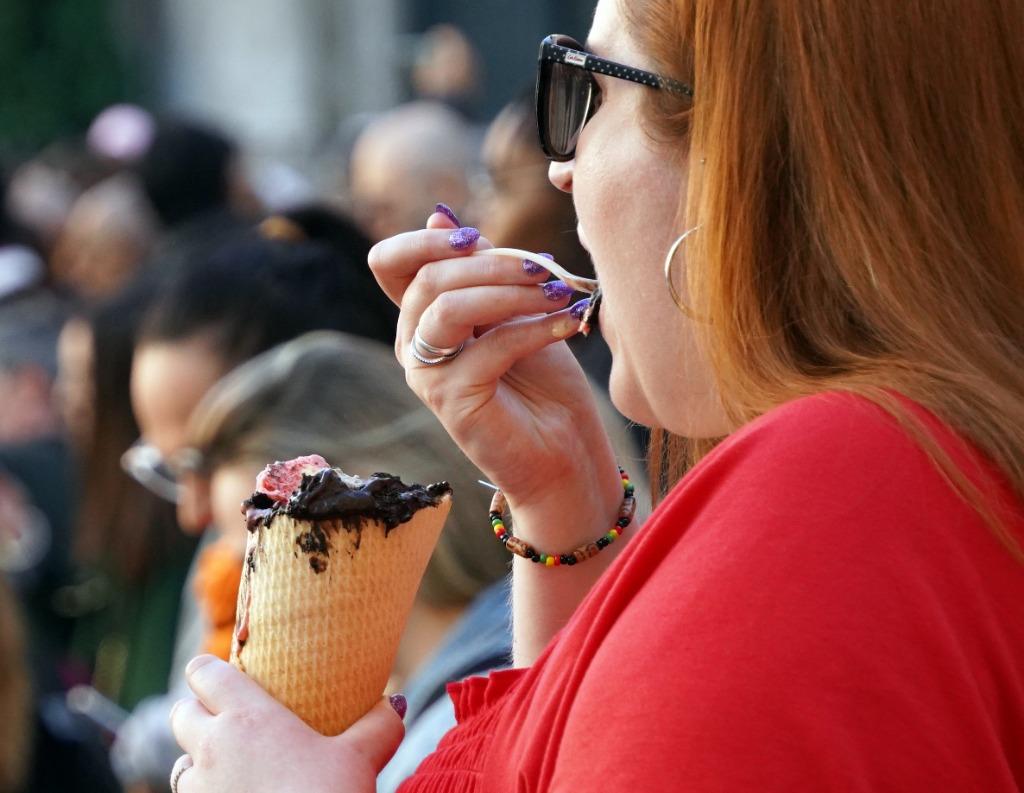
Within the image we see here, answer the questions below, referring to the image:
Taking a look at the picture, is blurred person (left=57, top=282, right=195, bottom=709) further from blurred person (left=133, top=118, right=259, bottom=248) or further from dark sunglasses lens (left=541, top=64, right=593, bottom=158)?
dark sunglasses lens (left=541, top=64, right=593, bottom=158)

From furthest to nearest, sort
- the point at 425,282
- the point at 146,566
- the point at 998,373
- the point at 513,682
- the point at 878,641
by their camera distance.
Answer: the point at 146,566
the point at 425,282
the point at 513,682
the point at 998,373
the point at 878,641

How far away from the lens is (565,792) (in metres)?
0.97

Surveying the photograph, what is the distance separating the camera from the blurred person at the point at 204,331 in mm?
3338

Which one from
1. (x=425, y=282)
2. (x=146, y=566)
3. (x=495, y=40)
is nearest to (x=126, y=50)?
(x=495, y=40)

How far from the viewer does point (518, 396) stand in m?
1.73

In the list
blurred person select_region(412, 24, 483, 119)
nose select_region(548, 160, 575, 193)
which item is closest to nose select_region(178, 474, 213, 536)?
nose select_region(548, 160, 575, 193)

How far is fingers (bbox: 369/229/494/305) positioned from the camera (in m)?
1.57

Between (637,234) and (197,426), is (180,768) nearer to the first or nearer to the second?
(637,234)

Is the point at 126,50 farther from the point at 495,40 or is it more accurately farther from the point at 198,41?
the point at 495,40

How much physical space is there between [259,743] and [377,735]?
120 millimetres

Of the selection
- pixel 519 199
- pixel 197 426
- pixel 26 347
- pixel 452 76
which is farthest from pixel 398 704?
pixel 452 76

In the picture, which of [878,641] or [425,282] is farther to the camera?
[425,282]

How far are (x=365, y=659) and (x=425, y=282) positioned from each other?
0.41 meters

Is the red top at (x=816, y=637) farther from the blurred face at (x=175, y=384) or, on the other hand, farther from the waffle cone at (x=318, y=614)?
the blurred face at (x=175, y=384)
